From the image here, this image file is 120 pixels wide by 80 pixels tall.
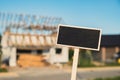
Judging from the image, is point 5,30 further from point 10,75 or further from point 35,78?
point 35,78

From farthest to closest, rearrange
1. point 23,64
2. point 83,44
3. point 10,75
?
point 23,64 → point 10,75 → point 83,44

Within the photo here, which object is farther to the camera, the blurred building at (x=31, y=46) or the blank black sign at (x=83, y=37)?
the blurred building at (x=31, y=46)

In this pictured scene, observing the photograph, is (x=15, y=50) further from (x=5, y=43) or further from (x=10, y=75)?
(x=10, y=75)

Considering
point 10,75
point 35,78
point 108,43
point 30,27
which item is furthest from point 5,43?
point 108,43

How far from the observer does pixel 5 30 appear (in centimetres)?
2925

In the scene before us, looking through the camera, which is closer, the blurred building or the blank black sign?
the blank black sign

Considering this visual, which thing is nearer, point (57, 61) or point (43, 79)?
point (43, 79)

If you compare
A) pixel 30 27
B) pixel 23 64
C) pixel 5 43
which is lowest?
pixel 23 64

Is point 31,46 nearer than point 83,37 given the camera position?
No

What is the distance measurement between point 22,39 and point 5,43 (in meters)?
2.42

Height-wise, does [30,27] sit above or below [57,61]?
above

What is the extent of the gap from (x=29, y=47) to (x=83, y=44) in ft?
71.7

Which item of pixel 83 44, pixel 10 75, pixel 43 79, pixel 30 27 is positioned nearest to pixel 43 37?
pixel 30 27

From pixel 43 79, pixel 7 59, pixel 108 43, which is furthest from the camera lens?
pixel 108 43
